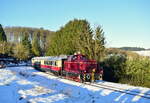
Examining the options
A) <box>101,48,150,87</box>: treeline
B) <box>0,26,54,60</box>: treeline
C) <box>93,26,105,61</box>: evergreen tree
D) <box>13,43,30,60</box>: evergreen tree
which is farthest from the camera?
<box>0,26,54,60</box>: treeline

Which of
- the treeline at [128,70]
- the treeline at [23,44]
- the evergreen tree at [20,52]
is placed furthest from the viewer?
the treeline at [23,44]

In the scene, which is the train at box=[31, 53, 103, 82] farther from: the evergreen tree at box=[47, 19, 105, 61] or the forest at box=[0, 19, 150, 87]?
the evergreen tree at box=[47, 19, 105, 61]

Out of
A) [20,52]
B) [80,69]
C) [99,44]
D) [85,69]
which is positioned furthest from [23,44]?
[85,69]

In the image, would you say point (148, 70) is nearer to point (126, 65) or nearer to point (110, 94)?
point (126, 65)

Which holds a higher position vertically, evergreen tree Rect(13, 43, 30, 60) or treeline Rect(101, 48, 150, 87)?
evergreen tree Rect(13, 43, 30, 60)

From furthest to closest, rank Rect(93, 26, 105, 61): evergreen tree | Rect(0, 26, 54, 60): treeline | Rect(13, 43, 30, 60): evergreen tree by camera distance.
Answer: Rect(0, 26, 54, 60): treeline → Rect(13, 43, 30, 60): evergreen tree → Rect(93, 26, 105, 61): evergreen tree

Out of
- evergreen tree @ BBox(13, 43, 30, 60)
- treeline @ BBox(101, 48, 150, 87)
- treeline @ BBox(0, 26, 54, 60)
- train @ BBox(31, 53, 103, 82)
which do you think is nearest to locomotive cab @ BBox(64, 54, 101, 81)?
train @ BBox(31, 53, 103, 82)

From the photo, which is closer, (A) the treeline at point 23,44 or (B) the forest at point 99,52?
(B) the forest at point 99,52

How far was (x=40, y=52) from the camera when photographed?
83.8 m

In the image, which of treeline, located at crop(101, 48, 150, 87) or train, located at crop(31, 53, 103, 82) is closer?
train, located at crop(31, 53, 103, 82)

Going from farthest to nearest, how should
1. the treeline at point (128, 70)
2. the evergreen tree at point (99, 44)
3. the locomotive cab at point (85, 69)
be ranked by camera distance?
1. the evergreen tree at point (99, 44)
2. the treeline at point (128, 70)
3. the locomotive cab at point (85, 69)

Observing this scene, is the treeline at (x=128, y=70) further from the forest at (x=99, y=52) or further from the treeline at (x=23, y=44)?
the treeline at (x=23, y=44)

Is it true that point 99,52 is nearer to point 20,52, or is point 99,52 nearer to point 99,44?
point 99,44

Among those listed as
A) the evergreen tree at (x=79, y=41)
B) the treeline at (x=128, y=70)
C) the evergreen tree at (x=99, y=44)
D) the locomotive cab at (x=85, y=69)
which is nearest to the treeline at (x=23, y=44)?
the evergreen tree at (x=79, y=41)
